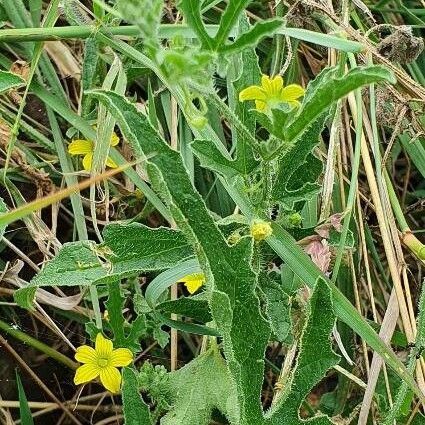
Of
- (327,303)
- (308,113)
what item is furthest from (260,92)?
(327,303)

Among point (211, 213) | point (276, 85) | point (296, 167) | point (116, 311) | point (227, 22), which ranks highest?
point (227, 22)

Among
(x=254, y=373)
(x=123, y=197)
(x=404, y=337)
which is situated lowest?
(x=404, y=337)

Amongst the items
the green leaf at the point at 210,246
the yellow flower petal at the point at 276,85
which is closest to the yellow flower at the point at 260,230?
the green leaf at the point at 210,246

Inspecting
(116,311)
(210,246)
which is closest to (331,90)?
(210,246)

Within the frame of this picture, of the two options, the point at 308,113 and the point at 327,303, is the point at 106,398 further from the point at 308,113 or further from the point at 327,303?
the point at 308,113

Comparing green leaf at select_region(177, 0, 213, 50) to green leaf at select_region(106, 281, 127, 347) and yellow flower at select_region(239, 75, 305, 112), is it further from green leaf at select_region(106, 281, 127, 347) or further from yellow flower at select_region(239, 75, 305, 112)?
green leaf at select_region(106, 281, 127, 347)

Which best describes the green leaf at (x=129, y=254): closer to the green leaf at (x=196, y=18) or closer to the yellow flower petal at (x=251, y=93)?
the yellow flower petal at (x=251, y=93)

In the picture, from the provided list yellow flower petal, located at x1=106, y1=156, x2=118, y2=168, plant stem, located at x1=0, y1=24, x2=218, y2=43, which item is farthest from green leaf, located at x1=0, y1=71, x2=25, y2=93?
yellow flower petal, located at x1=106, y1=156, x2=118, y2=168

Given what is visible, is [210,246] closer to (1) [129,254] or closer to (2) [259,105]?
(1) [129,254]
